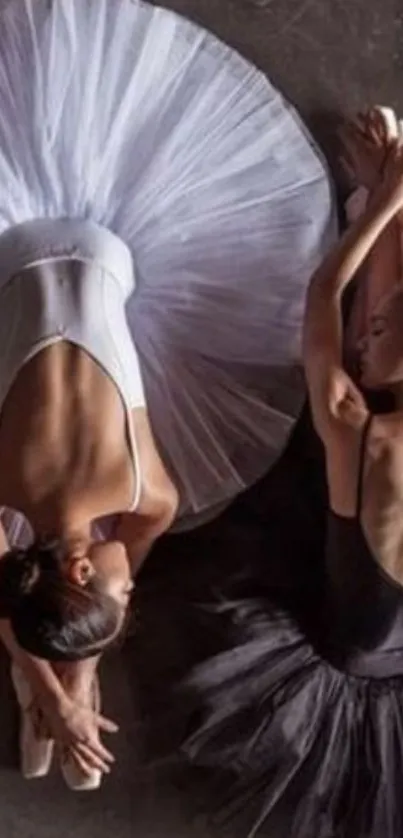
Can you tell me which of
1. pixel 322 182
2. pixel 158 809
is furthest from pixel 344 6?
pixel 158 809

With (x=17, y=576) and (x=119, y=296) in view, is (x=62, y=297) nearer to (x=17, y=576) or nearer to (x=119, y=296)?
(x=119, y=296)

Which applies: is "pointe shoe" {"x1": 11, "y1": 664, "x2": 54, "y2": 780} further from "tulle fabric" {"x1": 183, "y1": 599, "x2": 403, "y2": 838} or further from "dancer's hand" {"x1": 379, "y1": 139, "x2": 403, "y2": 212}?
"dancer's hand" {"x1": 379, "y1": 139, "x2": 403, "y2": 212}

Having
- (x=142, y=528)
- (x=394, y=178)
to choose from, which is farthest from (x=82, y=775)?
(x=394, y=178)

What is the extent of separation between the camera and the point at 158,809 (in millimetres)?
1307

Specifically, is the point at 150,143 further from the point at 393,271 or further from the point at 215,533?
the point at 215,533

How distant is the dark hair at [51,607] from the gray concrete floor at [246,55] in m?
0.19

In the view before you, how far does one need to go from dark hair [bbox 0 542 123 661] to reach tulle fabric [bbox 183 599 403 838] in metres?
0.17

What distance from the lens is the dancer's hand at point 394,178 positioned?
112cm

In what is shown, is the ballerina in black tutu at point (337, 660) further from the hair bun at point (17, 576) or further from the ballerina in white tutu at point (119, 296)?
the hair bun at point (17, 576)

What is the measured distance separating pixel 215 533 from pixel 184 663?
0.31 feet

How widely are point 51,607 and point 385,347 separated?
0.84ft

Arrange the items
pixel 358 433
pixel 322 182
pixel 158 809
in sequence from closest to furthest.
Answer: pixel 358 433
pixel 322 182
pixel 158 809

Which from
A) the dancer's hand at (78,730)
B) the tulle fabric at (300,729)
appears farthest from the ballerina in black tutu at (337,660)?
the dancer's hand at (78,730)

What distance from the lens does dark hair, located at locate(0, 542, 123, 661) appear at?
41.4 inches
